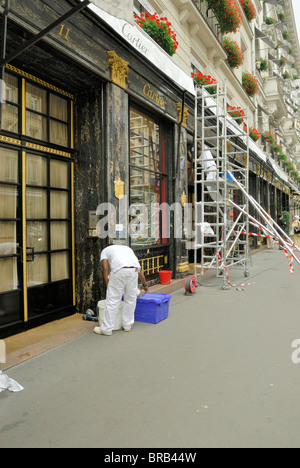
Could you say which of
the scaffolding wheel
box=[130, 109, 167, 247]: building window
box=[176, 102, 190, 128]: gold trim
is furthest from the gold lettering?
the scaffolding wheel

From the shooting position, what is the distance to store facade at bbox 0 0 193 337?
15.9 ft

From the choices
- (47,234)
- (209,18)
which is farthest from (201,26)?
(47,234)

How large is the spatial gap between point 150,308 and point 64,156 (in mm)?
3002

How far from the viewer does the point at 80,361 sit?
3973 mm

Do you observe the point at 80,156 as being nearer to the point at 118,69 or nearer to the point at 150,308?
the point at 118,69

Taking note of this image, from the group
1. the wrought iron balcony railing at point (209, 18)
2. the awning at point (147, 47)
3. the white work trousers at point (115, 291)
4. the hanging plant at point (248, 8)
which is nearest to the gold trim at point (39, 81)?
the awning at point (147, 47)

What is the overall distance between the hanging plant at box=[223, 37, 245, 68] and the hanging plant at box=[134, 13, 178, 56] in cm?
755

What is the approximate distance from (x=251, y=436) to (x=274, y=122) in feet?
91.1

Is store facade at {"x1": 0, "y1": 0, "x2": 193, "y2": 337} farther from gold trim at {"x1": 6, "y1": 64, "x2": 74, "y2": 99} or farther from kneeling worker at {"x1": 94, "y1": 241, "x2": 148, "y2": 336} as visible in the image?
kneeling worker at {"x1": 94, "y1": 241, "x2": 148, "y2": 336}

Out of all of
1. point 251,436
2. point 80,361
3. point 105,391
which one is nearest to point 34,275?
point 80,361

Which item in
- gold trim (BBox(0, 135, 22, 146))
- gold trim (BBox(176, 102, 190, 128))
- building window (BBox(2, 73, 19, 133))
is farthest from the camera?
gold trim (BBox(176, 102, 190, 128))

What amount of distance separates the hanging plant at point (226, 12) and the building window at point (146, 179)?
6.57 meters

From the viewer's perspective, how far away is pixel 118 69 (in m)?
6.01

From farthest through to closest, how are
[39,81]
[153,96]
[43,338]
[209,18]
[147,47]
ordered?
1. [209,18]
2. [153,96]
3. [147,47]
4. [39,81]
5. [43,338]
